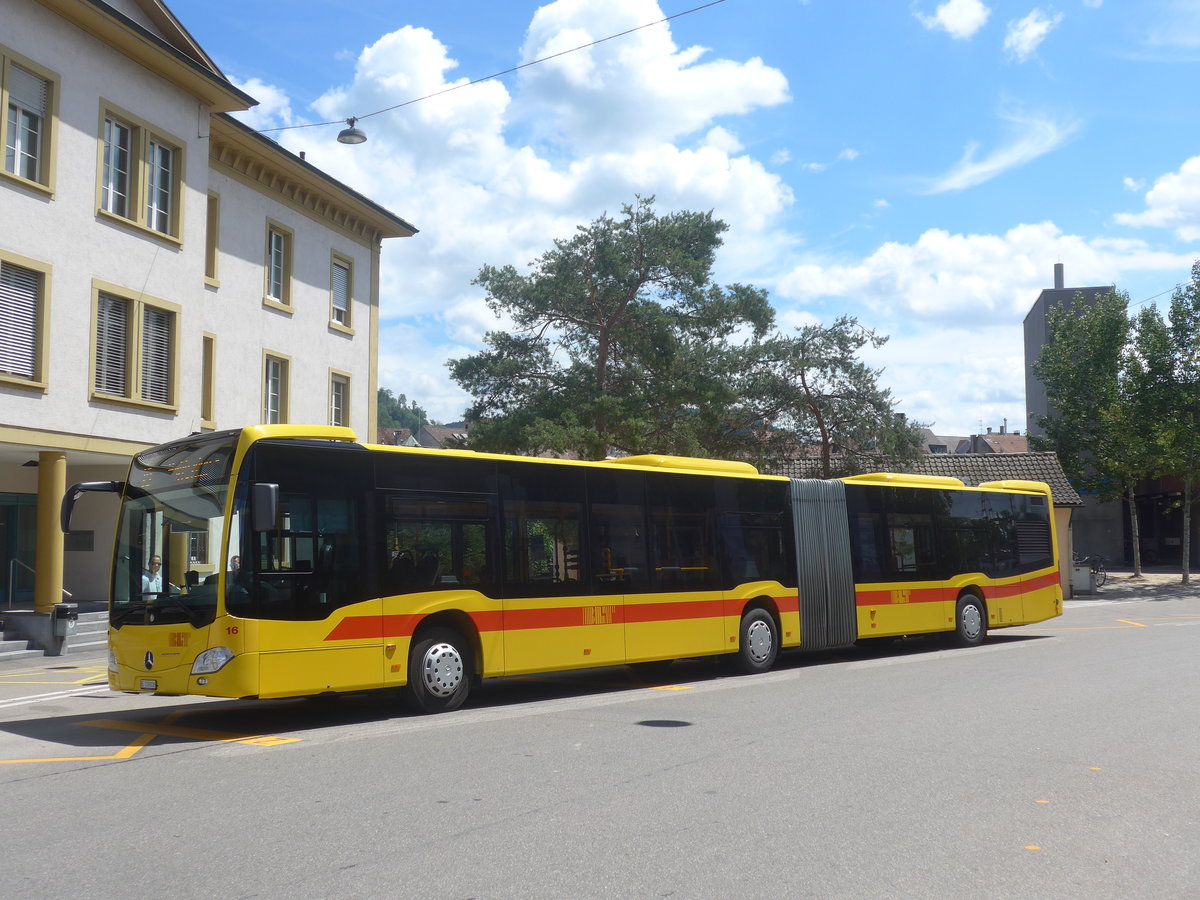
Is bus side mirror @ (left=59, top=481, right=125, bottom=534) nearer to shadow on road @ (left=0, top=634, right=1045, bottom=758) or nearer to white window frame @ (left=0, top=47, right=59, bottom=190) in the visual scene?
shadow on road @ (left=0, top=634, right=1045, bottom=758)

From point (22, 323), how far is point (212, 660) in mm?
11762

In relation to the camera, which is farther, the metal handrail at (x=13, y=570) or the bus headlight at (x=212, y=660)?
the metal handrail at (x=13, y=570)

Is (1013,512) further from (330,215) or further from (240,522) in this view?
(330,215)

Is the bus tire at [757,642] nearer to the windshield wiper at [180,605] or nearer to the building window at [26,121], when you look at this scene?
the windshield wiper at [180,605]

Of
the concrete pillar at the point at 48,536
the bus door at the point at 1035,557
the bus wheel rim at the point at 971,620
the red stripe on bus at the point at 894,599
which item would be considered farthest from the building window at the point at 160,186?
the bus door at the point at 1035,557

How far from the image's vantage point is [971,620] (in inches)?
782

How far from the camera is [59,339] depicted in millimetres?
19578

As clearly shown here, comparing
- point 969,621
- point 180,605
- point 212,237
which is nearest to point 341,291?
point 212,237

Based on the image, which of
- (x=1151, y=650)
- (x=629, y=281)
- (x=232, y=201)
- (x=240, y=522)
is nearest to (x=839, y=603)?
(x=1151, y=650)

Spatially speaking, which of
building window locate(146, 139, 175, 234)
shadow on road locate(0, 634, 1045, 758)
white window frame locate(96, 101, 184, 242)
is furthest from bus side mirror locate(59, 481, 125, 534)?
building window locate(146, 139, 175, 234)

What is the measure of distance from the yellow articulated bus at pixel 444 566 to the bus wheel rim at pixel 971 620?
2.77m

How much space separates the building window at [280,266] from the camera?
26812mm

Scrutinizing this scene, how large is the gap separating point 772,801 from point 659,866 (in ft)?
5.50

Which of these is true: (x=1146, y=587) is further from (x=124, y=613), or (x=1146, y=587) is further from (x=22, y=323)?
(x=124, y=613)
